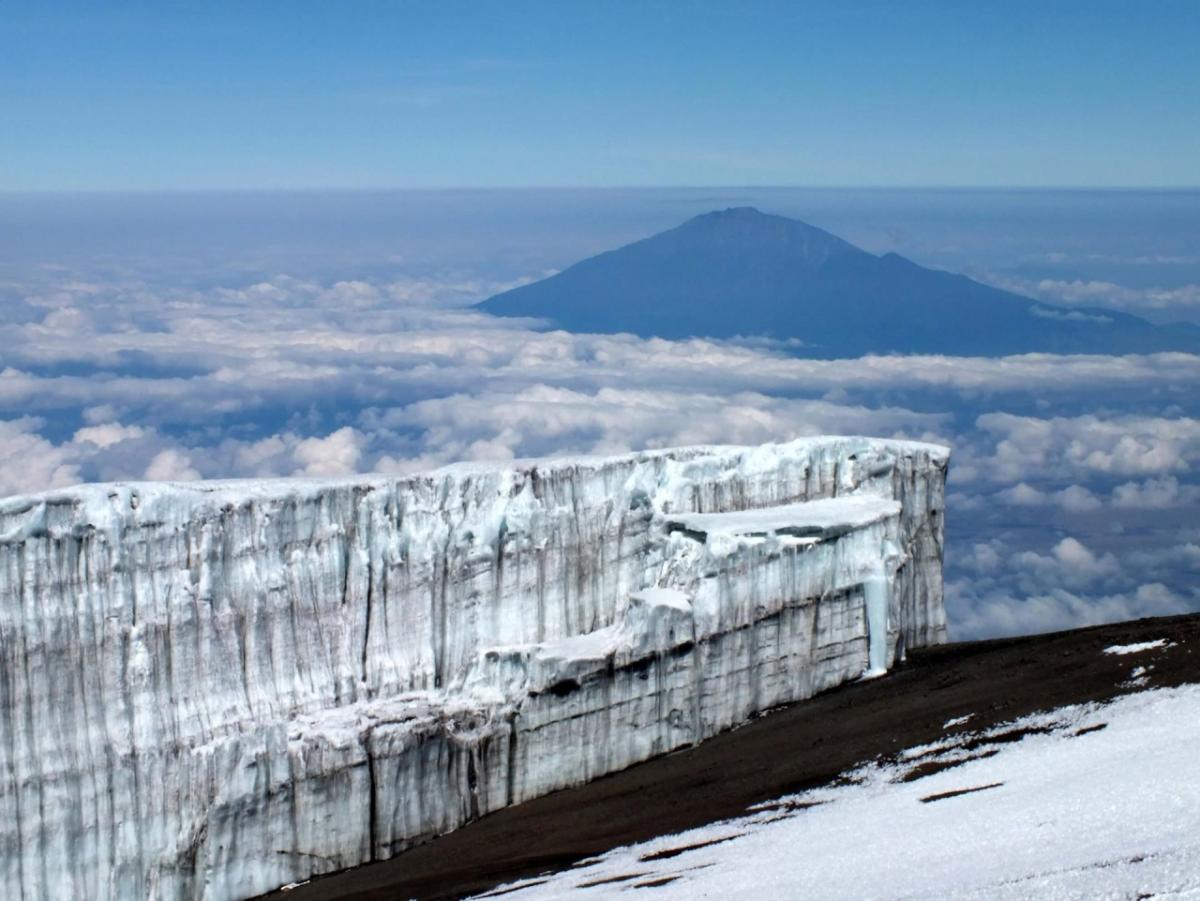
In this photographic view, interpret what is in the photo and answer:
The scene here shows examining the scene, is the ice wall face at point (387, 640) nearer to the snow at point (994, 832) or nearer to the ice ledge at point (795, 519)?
the ice ledge at point (795, 519)

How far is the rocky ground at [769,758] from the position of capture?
44125 mm

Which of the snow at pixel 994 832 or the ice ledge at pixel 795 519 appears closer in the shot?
the snow at pixel 994 832

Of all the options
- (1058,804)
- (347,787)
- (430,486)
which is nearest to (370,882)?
(347,787)

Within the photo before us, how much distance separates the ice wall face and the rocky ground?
1832 millimetres

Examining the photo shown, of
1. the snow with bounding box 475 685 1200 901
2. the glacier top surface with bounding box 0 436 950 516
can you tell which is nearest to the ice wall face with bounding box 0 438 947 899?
the glacier top surface with bounding box 0 436 950 516

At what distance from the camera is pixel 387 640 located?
51.2m

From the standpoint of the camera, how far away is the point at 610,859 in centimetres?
4069

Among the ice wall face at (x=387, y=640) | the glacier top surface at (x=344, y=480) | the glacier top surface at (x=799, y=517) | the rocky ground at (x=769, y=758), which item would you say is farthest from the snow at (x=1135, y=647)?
the glacier top surface at (x=344, y=480)

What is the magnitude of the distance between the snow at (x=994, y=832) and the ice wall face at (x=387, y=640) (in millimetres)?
10149

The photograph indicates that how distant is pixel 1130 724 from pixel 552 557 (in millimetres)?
21094

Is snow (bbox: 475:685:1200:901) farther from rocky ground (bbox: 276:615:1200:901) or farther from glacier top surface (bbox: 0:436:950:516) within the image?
glacier top surface (bbox: 0:436:950:516)

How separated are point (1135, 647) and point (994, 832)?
21149 millimetres

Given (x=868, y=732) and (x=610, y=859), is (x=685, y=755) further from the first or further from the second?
(x=610, y=859)

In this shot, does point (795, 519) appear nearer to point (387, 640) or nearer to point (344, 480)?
point (387, 640)
